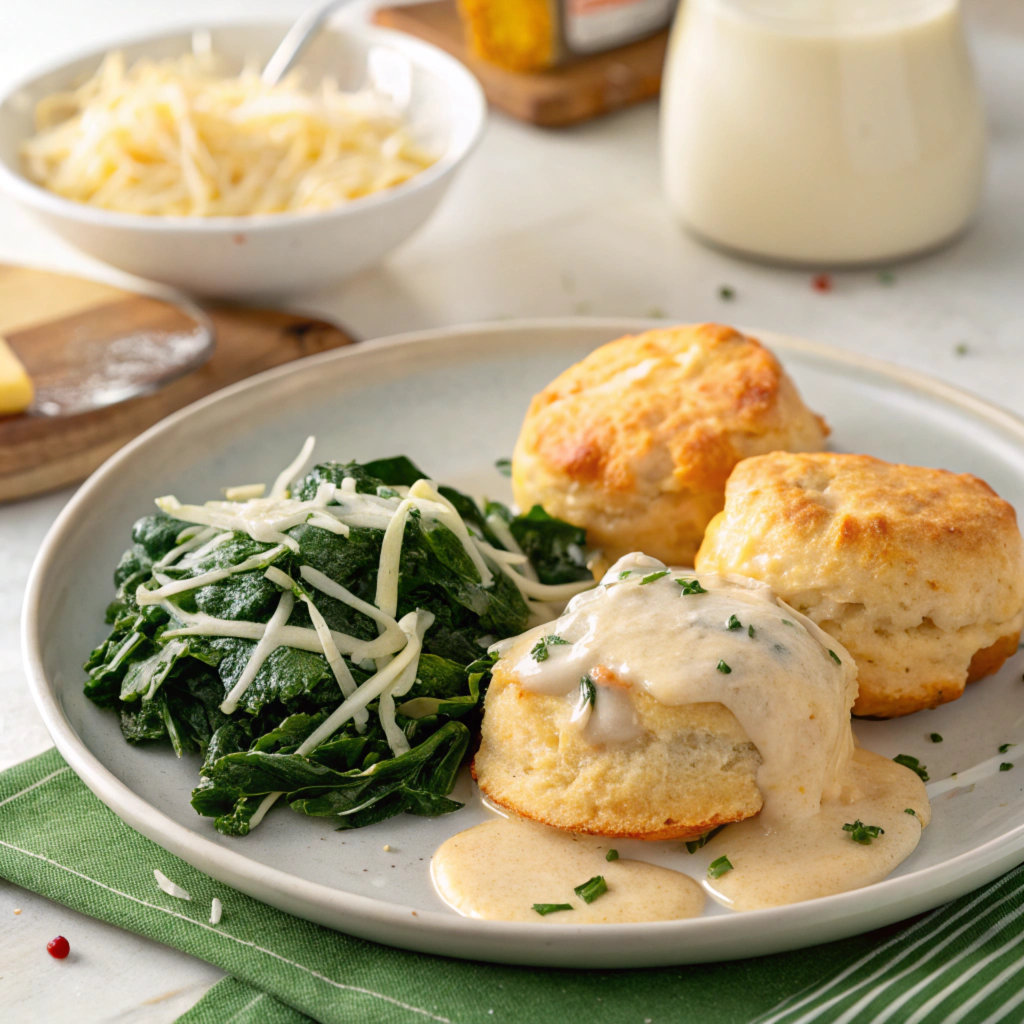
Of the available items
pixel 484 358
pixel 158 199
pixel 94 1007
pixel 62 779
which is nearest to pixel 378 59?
pixel 158 199

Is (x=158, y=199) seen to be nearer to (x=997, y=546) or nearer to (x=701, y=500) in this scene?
(x=701, y=500)

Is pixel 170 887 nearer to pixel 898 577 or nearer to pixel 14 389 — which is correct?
pixel 898 577

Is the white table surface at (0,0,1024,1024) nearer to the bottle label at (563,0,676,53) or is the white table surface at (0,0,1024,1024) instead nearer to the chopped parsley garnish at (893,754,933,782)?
the bottle label at (563,0,676,53)

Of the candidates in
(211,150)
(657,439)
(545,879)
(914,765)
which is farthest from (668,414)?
(211,150)

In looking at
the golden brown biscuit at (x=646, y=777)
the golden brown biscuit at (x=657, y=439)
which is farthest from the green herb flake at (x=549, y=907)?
the golden brown biscuit at (x=657, y=439)

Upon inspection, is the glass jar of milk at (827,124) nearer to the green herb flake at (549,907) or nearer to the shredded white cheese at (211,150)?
the shredded white cheese at (211,150)
